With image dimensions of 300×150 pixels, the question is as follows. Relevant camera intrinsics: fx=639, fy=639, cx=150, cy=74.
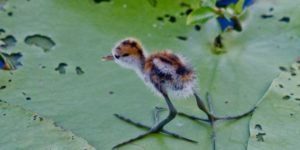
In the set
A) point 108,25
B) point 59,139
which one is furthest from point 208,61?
point 59,139

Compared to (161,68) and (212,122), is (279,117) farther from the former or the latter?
(161,68)

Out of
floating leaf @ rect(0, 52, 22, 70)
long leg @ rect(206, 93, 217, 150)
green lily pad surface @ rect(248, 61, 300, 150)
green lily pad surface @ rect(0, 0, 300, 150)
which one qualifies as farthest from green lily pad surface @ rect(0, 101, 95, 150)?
green lily pad surface @ rect(248, 61, 300, 150)

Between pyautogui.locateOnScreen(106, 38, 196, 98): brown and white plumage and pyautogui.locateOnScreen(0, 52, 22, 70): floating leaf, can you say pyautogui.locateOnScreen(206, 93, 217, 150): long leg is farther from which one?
pyautogui.locateOnScreen(0, 52, 22, 70): floating leaf

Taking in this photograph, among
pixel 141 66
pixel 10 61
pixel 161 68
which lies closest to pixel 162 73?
pixel 161 68

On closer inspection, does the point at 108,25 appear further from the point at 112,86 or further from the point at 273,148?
the point at 273,148

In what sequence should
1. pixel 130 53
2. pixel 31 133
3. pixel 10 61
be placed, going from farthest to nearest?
pixel 10 61, pixel 130 53, pixel 31 133

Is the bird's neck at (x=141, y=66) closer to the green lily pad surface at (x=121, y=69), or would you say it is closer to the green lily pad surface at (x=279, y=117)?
the green lily pad surface at (x=121, y=69)

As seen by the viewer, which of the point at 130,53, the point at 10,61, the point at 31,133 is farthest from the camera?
the point at 10,61
